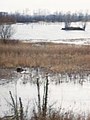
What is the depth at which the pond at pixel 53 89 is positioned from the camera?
1172cm

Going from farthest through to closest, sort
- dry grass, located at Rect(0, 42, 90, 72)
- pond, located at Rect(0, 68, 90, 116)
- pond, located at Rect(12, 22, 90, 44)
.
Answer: pond, located at Rect(12, 22, 90, 44), dry grass, located at Rect(0, 42, 90, 72), pond, located at Rect(0, 68, 90, 116)

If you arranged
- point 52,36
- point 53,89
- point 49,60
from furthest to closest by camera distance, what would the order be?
point 52,36, point 49,60, point 53,89

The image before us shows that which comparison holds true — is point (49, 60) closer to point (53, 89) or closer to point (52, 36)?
point (53, 89)

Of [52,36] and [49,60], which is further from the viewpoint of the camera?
[52,36]

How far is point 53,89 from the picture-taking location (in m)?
14.6

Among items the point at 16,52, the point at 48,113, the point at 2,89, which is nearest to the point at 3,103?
the point at 2,89

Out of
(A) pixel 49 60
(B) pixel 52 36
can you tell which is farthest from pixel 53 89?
(B) pixel 52 36

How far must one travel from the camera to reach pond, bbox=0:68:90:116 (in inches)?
461

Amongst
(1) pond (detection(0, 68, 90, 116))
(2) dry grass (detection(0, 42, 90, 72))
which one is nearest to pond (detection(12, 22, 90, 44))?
(2) dry grass (detection(0, 42, 90, 72))

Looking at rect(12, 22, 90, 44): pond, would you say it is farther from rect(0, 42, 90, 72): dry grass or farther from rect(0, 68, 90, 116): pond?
rect(0, 68, 90, 116): pond

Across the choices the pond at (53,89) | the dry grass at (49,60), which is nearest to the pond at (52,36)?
the dry grass at (49,60)

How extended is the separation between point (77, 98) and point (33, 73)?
5.61 meters

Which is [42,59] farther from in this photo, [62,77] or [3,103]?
[3,103]

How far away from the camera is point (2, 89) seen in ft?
48.1
